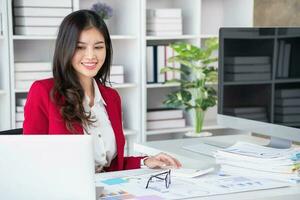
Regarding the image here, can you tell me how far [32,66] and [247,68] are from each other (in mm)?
1666

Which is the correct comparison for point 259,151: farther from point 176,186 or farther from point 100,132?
point 100,132

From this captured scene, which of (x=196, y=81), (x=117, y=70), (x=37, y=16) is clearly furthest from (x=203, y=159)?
(x=37, y=16)

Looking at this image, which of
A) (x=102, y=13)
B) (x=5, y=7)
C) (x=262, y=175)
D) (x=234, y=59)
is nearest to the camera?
(x=262, y=175)

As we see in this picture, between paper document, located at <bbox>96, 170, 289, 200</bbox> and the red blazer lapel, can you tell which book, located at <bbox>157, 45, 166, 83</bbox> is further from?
paper document, located at <bbox>96, 170, 289, 200</bbox>

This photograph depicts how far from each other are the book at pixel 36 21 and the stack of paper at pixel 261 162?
1.80 meters

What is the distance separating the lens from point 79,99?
2234mm

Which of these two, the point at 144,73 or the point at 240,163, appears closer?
the point at 240,163

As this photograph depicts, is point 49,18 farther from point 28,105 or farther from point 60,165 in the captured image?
point 60,165

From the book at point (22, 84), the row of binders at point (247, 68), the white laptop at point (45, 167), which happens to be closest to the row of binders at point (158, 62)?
the book at point (22, 84)

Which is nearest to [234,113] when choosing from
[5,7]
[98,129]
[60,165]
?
[98,129]

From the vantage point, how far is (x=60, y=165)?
1499 millimetres

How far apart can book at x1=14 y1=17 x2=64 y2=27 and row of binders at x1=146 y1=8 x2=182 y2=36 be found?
0.70m

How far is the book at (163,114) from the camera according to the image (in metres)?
3.97

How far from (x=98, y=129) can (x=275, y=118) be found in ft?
2.45
